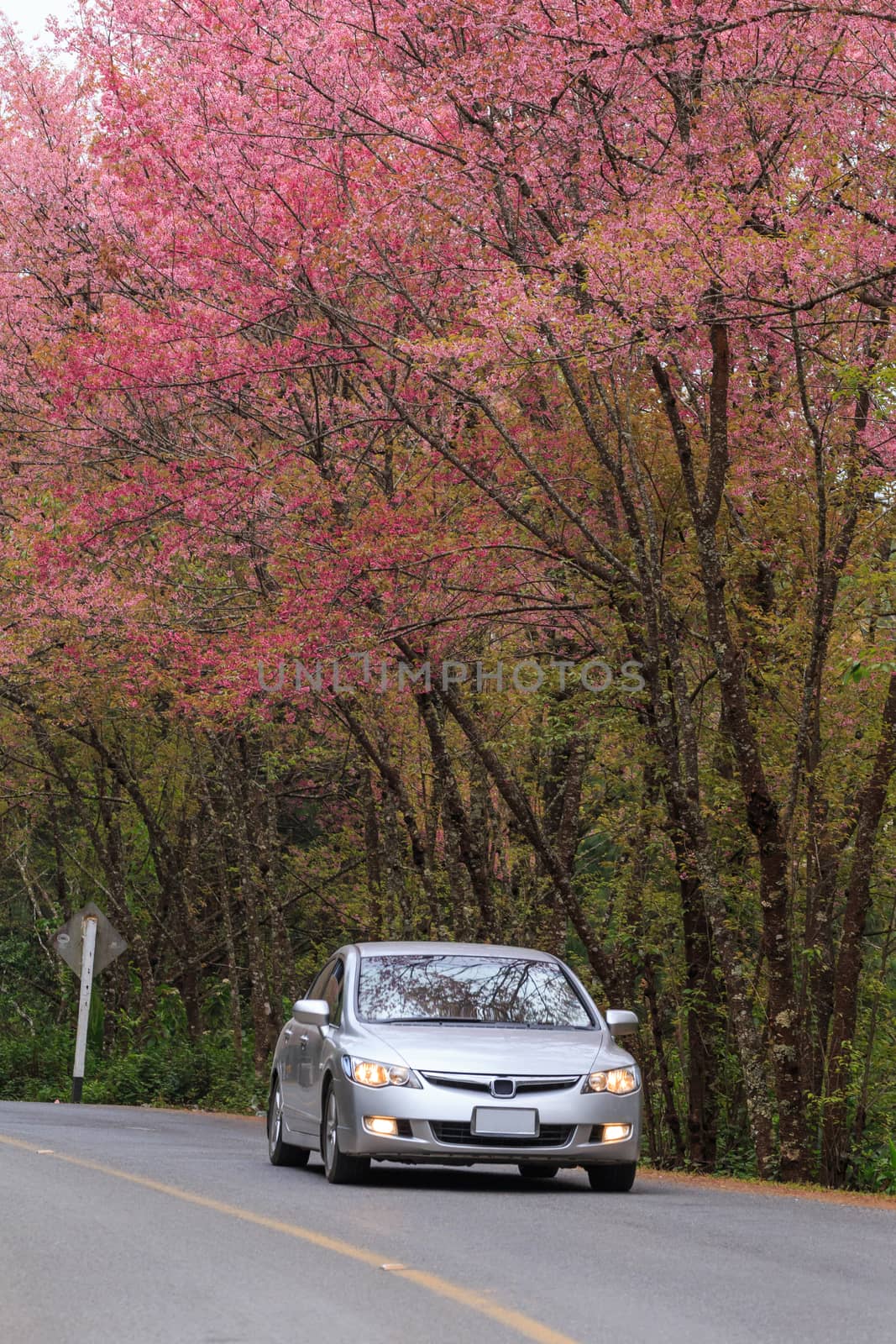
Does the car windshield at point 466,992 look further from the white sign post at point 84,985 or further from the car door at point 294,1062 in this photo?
the white sign post at point 84,985

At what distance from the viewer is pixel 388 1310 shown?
6508 millimetres

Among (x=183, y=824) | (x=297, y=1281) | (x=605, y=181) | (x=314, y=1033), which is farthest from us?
(x=183, y=824)

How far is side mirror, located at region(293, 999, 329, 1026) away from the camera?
11570 millimetres

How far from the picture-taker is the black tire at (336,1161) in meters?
11.0

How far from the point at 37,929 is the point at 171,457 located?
22808 millimetres

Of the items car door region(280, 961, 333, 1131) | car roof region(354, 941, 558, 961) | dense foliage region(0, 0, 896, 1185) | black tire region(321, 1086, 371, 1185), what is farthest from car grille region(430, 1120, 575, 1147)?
dense foliage region(0, 0, 896, 1185)

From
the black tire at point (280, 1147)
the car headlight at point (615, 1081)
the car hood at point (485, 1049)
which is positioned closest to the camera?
the car hood at point (485, 1049)

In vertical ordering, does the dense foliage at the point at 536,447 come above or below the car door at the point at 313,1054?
above

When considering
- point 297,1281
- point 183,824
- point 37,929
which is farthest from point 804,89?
point 37,929

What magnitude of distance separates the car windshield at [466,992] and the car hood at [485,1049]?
31cm

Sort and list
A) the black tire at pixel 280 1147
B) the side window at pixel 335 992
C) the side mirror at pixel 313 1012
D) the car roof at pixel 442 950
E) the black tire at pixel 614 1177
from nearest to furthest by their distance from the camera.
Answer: the black tire at pixel 614 1177, the side mirror at pixel 313 1012, the side window at pixel 335 992, the car roof at pixel 442 950, the black tire at pixel 280 1147

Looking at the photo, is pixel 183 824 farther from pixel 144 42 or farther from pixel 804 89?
pixel 804 89

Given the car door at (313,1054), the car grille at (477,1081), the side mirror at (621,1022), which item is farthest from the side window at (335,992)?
the side mirror at (621,1022)

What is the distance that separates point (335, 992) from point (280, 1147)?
155cm
